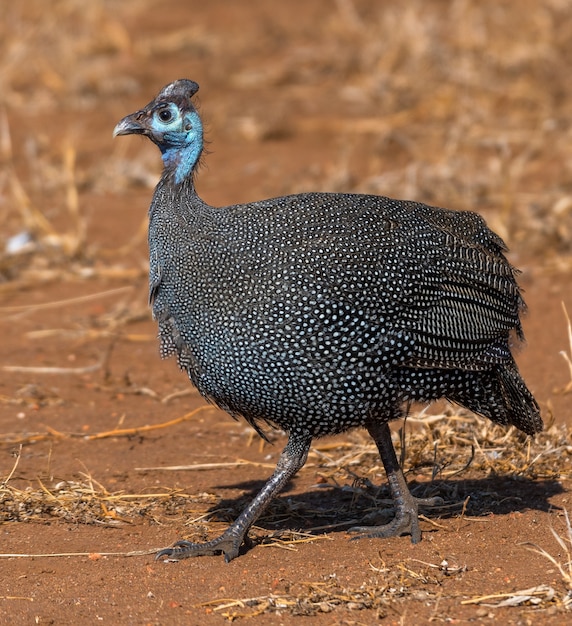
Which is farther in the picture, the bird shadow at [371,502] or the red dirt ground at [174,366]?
the bird shadow at [371,502]

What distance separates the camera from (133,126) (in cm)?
410

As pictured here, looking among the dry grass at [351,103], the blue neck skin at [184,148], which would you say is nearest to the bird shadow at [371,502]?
the blue neck skin at [184,148]

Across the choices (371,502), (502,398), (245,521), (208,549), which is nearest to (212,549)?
(208,549)

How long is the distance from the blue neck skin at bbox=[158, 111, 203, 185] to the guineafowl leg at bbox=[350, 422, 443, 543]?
45.1 inches

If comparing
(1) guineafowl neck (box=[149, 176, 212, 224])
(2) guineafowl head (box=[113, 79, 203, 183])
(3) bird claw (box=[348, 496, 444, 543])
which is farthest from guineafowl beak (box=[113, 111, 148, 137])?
(3) bird claw (box=[348, 496, 444, 543])

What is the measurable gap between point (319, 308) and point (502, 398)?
88 cm

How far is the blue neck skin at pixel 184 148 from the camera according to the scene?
4098mm

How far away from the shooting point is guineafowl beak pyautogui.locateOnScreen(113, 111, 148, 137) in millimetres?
4090

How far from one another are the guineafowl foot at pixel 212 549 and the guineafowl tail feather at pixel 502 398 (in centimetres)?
93

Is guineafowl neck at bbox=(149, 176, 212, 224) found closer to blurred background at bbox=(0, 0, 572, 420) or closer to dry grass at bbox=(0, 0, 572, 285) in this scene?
blurred background at bbox=(0, 0, 572, 420)

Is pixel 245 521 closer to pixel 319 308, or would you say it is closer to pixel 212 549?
pixel 212 549

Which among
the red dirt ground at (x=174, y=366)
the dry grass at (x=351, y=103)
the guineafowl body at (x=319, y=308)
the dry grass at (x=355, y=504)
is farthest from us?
the dry grass at (x=351, y=103)

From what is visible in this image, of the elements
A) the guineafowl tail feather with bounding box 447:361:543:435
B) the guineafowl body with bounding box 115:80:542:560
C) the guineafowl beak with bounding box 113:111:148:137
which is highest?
the guineafowl beak with bounding box 113:111:148:137

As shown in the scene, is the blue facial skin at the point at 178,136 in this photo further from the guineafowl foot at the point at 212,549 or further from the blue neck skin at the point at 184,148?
the guineafowl foot at the point at 212,549
